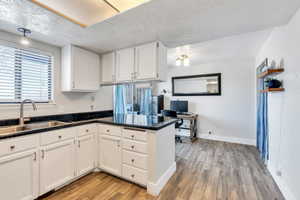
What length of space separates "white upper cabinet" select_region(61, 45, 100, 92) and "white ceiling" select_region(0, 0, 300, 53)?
0.72 feet

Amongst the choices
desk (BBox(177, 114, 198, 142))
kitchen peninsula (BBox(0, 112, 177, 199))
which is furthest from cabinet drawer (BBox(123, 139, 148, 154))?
desk (BBox(177, 114, 198, 142))

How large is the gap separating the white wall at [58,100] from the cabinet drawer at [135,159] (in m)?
1.42

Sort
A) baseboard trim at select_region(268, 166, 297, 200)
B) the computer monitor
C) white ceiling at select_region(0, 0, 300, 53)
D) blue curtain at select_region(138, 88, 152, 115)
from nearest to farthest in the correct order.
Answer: white ceiling at select_region(0, 0, 300, 53)
baseboard trim at select_region(268, 166, 297, 200)
blue curtain at select_region(138, 88, 152, 115)
the computer monitor

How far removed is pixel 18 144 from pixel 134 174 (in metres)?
1.46

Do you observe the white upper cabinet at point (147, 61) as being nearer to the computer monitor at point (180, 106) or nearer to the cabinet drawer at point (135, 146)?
the cabinet drawer at point (135, 146)

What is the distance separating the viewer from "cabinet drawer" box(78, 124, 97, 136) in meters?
2.08

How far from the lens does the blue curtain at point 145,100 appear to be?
332 cm

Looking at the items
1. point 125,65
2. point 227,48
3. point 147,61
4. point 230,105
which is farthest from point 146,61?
point 230,105

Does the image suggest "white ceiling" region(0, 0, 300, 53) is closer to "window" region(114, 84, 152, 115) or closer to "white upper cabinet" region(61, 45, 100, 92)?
"white upper cabinet" region(61, 45, 100, 92)

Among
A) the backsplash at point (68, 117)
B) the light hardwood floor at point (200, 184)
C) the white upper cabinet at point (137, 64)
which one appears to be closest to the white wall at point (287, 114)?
the light hardwood floor at point (200, 184)

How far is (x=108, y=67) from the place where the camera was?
2.71 metres

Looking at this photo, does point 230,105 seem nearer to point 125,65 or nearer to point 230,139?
point 230,139

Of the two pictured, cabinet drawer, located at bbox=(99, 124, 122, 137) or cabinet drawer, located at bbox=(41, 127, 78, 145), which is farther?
cabinet drawer, located at bbox=(99, 124, 122, 137)

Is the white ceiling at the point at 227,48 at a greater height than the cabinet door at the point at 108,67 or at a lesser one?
greater
